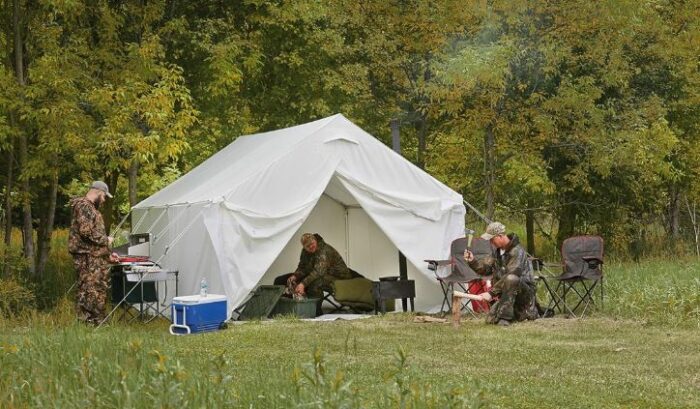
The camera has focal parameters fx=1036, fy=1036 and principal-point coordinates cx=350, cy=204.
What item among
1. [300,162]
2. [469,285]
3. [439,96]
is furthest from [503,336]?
[439,96]

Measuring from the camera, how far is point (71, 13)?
1157 cm

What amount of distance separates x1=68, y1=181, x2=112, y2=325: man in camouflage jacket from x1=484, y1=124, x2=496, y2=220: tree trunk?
6.43m

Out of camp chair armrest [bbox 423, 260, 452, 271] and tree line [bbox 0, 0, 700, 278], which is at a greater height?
tree line [bbox 0, 0, 700, 278]

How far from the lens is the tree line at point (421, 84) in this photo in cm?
1173

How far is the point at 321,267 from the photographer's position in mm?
10484

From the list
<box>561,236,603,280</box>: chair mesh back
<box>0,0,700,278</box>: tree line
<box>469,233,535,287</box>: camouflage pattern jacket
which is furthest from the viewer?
<box>0,0,700,278</box>: tree line

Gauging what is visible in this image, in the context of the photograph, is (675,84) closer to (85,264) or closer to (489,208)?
(489,208)

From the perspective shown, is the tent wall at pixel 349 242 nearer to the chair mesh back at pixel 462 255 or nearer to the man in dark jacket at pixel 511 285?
the chair mesh back at pixel 462 255

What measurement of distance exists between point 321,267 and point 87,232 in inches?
102

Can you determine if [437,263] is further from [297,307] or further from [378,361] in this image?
[378,361]

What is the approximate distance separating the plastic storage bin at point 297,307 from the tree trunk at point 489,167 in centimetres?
473

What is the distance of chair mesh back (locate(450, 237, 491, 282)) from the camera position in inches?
377

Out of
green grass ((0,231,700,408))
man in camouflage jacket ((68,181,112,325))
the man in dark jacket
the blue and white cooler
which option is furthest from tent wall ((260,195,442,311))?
the blue and white cooler

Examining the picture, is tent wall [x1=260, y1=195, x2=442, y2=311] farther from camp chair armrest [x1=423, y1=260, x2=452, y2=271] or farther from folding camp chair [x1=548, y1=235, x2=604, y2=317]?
folding camp chair [x1=548, y1=235, x2=604, y2=317]
